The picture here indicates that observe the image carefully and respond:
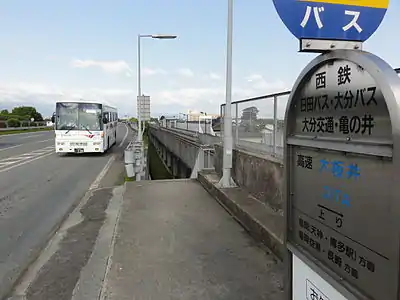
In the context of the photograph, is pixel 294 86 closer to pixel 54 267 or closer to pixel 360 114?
pixel 360 114

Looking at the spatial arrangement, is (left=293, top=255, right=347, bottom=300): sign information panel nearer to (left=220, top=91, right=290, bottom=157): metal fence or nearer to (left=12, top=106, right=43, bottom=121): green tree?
(left=220, top=91, right=290, bottom=157): metal fence

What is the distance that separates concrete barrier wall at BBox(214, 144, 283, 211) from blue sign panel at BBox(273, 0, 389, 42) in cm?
384

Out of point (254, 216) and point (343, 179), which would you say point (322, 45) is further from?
point (254, 216)

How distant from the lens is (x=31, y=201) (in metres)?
9.38

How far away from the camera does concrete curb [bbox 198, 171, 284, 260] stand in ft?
15.8

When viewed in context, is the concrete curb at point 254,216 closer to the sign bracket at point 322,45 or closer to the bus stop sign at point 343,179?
the bus stop sign at point 343,179

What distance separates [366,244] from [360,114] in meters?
0.60

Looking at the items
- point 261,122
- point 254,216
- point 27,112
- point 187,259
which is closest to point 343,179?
point 187,259

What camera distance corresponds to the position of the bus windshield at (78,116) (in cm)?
2066

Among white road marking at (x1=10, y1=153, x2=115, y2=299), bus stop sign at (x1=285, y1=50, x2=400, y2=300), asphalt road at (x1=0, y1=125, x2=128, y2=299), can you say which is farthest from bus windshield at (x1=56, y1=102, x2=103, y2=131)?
bus stop sign at (x1=285, y1=50, x2=400, y2=300)

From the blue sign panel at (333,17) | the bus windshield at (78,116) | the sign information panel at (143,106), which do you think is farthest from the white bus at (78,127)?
the blue sign panel at (333,17)

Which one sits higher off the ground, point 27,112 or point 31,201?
point 27,112

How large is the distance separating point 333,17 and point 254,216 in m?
4.04

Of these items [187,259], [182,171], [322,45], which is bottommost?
[182,171]
